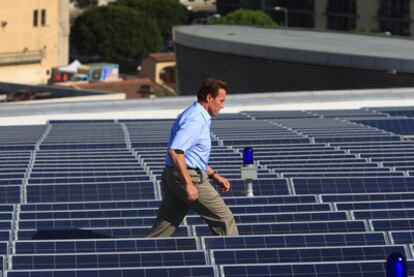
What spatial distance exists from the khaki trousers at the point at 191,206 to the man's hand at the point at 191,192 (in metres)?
0.12

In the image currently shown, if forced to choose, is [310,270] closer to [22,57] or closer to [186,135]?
[186,135]

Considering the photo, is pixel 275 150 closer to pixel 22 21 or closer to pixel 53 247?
pixel 53 247

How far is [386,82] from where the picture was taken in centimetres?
4328

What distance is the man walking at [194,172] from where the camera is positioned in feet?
34.1

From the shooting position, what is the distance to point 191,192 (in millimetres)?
10414

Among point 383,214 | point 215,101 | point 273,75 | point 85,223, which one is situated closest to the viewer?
point 215,101

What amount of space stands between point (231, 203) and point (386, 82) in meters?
31.4

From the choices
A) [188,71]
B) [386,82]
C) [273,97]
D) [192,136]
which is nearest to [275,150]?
[192,136]

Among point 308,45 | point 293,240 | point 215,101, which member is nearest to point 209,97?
point 215,101

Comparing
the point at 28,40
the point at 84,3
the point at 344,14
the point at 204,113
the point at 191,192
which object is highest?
the point at 204,113

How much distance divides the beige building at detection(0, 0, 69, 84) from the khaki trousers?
6634 centimetres

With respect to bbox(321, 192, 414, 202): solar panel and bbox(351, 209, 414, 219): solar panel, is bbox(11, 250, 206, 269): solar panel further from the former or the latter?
bbox(321, 192, 414, 202): solar panel

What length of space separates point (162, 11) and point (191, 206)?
91.9 meters

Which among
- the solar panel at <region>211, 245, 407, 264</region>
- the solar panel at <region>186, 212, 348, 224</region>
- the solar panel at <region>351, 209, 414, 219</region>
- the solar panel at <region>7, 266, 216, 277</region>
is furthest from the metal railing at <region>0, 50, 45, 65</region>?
the solar panel at <region>7, 266, 216, 277</region>
